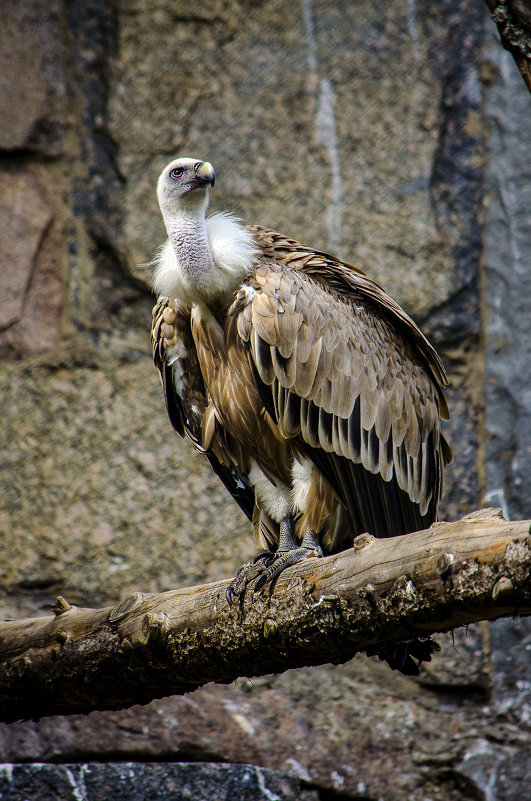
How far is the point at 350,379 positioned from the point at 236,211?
1704mm

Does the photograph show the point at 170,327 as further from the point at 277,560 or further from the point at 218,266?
the point at 277,560

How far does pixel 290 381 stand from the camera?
3416 mm

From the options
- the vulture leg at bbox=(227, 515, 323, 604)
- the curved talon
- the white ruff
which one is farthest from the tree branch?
the curved talon

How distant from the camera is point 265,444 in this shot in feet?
12.0

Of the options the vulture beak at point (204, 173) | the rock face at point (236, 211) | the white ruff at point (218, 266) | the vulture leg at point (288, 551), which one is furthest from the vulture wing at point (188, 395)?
the rock face at point (236, 211)

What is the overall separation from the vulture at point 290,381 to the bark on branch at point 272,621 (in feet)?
1.72

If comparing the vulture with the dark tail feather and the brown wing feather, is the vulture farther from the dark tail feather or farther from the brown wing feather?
the dark tail feather

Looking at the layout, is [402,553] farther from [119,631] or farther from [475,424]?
[475,424]

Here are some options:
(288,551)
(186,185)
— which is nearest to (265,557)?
(288,551)

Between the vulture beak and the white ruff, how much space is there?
0.64 feet

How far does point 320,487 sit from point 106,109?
8.88 feet

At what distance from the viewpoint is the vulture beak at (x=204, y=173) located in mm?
3633

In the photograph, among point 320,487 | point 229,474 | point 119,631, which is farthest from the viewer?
point 229,474

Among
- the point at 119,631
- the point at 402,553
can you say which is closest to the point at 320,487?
the point at 119,631
